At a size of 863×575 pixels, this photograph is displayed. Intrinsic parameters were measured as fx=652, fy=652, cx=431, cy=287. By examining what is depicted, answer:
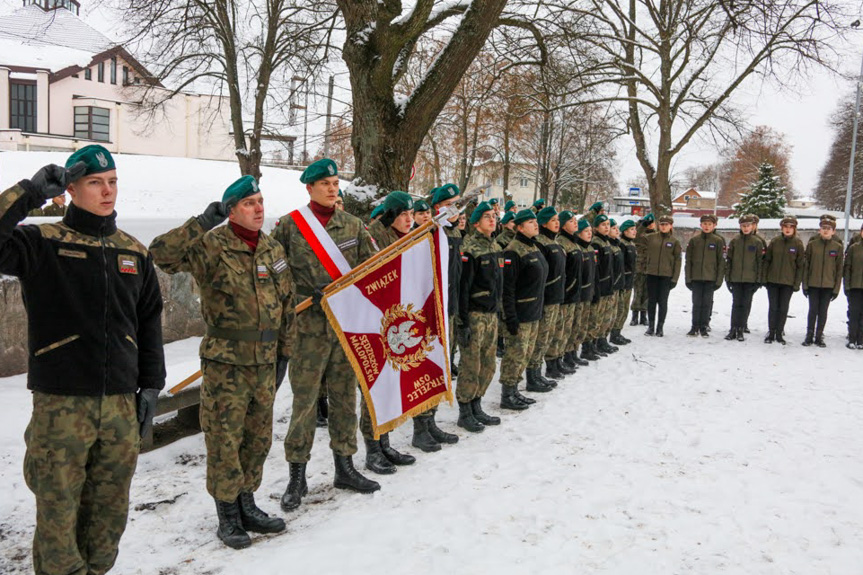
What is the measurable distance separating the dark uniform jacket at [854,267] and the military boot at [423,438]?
872 centimetres

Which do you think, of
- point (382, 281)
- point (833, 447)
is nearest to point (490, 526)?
point (382, 281)

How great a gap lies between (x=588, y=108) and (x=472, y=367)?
2405cm

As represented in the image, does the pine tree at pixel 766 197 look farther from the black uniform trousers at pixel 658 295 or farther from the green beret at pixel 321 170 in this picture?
the green beret at pixel 321 170

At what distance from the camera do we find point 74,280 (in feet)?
9.59

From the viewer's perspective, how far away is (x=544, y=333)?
773 centimetres

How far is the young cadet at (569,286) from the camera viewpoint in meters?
8.55

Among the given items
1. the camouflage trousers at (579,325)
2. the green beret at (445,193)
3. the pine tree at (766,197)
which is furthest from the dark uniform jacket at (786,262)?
the pine tree at (766,197)

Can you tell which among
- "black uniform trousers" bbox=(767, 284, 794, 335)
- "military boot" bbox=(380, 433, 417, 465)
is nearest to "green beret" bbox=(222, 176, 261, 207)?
"military boot" bbox=(380, 433, 417, 465)

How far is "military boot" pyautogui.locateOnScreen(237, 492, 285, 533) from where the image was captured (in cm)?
402

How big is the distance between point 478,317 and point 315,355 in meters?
2.18

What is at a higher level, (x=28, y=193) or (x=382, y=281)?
(x=28, y=193)

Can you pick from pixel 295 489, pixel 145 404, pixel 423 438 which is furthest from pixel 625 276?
pixel 145 404

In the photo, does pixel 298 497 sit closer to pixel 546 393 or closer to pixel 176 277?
pixel 546 393

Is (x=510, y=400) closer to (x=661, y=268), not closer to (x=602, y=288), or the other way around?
(x=602, y=288)
